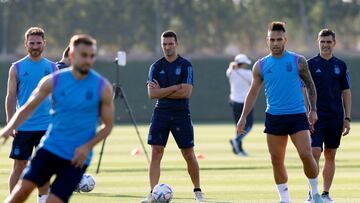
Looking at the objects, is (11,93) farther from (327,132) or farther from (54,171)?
(327,132)

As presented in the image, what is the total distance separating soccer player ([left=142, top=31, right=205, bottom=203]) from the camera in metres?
15.3

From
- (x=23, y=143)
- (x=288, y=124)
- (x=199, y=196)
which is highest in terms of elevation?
(x=288, y=124)

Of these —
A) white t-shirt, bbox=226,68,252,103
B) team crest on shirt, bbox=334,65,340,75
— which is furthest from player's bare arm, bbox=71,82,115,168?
white t-shirt, bbox=226,68,252,103

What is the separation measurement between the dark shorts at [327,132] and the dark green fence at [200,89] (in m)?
27.2

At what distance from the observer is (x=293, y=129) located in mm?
13938

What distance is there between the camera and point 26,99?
13.7 m

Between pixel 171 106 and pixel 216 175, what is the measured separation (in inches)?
156

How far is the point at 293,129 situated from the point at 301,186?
320 centimetres

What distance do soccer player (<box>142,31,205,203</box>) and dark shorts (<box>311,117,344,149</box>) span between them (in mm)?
1718

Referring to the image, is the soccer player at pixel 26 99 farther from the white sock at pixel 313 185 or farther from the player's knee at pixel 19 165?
the white sock at pixel 313 185

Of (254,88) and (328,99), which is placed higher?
(254,88)

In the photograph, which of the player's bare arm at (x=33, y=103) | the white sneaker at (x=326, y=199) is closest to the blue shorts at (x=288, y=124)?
the white sneaker at (x=326, y=199)

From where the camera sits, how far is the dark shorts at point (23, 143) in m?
13.6

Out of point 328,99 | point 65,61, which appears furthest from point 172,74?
point 328,99
